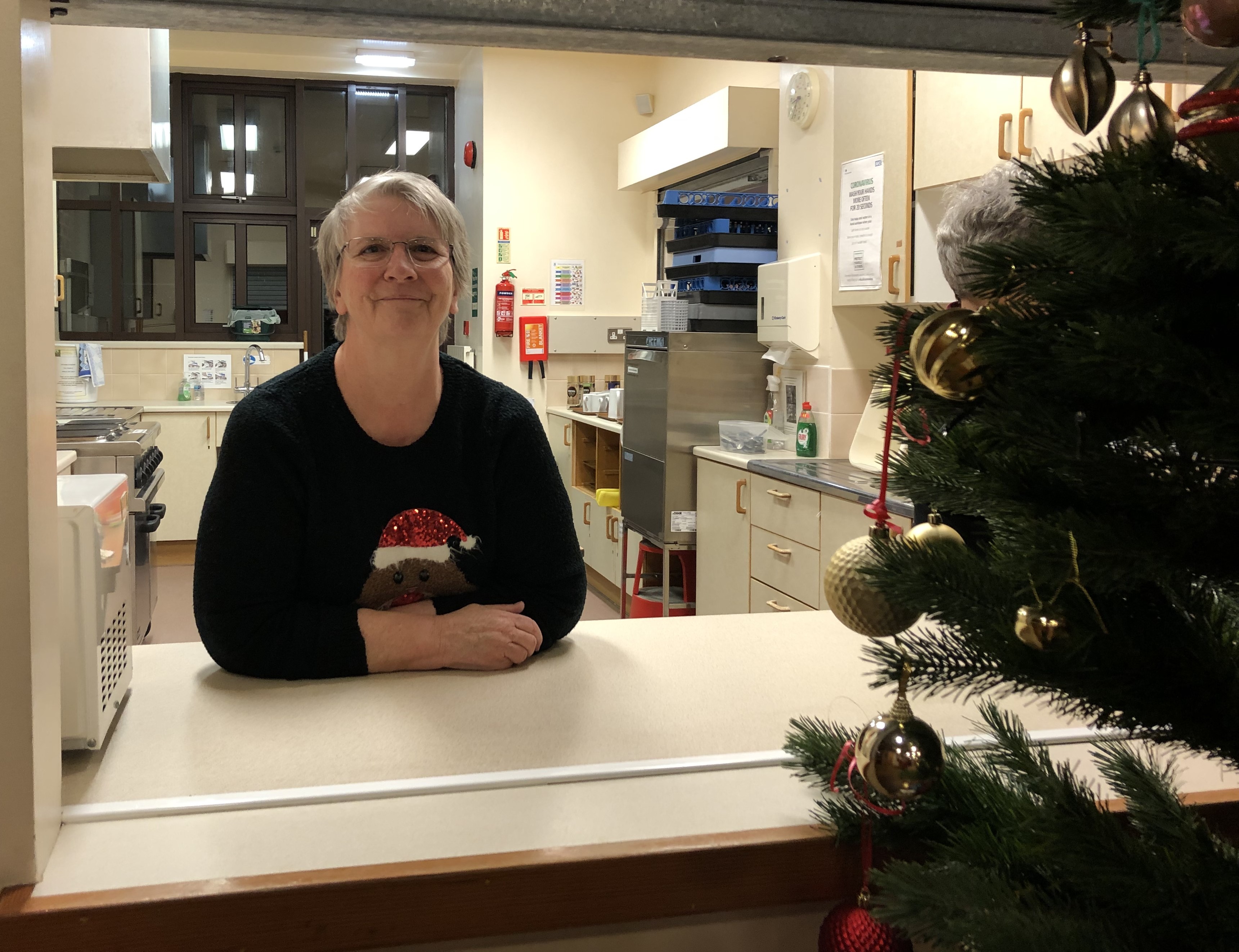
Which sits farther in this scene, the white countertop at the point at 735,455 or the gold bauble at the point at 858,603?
the white countertop at the point at 735,455

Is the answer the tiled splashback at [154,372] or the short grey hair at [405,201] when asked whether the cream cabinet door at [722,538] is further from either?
the tiled splashback at [154,372]

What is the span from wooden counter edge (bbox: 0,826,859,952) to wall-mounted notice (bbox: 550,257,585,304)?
581 centimetres

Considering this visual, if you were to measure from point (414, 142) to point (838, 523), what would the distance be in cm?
504

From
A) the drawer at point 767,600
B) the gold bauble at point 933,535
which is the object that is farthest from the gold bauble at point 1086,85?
the drawer at point 767,600

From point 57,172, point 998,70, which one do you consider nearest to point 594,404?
point 57,172

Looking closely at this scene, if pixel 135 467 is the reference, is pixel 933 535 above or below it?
above

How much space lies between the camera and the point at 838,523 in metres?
3.35

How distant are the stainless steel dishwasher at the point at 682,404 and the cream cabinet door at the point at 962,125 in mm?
1227

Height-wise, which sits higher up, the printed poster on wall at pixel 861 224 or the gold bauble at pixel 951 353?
the printed poster on wall at pixel 861 224

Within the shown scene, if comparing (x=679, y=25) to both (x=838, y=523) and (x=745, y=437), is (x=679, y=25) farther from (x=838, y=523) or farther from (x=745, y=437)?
(x=745, y=437)

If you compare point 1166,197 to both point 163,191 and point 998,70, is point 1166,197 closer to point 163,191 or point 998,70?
point 998,70

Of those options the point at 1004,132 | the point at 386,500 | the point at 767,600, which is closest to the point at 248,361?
the point at 767,600

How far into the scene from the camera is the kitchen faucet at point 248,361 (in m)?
6.75

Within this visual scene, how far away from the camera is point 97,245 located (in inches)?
268
